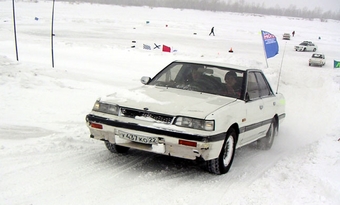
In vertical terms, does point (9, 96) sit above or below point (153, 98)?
below

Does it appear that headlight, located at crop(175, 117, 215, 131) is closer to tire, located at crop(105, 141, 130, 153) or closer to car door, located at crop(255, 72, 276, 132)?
tire, located at crop(105, 141, 130, 153)

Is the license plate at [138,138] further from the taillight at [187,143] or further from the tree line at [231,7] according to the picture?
the tree line at [231,7]

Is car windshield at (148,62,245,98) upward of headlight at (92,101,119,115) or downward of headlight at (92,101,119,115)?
upward

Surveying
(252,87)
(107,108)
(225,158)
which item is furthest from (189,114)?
(252,87)

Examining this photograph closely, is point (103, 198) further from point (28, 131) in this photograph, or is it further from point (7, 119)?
point (7, 119)

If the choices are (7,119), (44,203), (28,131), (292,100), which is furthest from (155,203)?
(292,100)

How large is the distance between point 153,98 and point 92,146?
149cm

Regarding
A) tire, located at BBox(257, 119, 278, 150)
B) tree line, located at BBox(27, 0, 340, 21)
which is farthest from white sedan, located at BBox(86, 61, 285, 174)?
tree line, located at BBox(27, 0, 340, 21)

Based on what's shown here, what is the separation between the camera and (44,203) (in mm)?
3635

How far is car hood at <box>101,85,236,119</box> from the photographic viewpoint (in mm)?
4613

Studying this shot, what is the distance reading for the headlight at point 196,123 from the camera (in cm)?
445

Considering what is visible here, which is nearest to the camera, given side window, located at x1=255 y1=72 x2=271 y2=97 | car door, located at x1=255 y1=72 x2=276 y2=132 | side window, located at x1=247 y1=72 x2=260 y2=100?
side window, located at x1=247 y1=72 x2=260 y2=100

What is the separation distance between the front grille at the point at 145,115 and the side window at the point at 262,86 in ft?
7.79

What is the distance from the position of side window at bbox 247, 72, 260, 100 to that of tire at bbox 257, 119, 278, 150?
95cm
